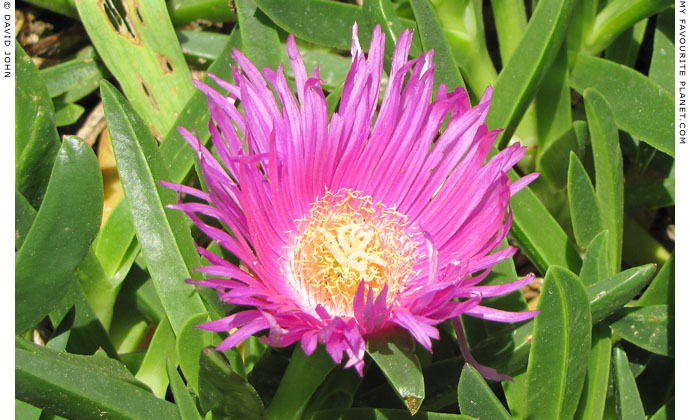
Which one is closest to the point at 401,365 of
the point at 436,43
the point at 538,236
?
the point at 538,236

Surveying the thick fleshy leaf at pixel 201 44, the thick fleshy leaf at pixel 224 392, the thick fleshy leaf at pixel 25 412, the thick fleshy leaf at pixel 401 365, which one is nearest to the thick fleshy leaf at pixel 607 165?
the thick fleshy leaf at pixel 401 365

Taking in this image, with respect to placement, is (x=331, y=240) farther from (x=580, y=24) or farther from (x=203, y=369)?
(x=580, y=24)

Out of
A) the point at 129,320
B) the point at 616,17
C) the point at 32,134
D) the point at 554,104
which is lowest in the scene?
the point at 129,320

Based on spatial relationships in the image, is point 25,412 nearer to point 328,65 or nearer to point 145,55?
point 145,55

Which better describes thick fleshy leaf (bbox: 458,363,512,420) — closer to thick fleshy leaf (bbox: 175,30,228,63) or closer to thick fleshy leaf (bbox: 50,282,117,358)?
thick fleshy leaf (bbox: 50,282,117,358)

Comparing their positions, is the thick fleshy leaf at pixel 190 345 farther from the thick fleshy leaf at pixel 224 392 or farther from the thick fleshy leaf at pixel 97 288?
the thick fleshy leaf at pixel 97 288

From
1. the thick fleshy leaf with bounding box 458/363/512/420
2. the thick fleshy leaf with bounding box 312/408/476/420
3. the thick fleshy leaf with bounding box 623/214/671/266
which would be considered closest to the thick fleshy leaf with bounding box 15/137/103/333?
the thick fleshy leaf with bounding box 312/408/476/420

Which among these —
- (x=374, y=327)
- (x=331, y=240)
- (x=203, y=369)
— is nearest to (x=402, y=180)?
(x=331, y=240)
